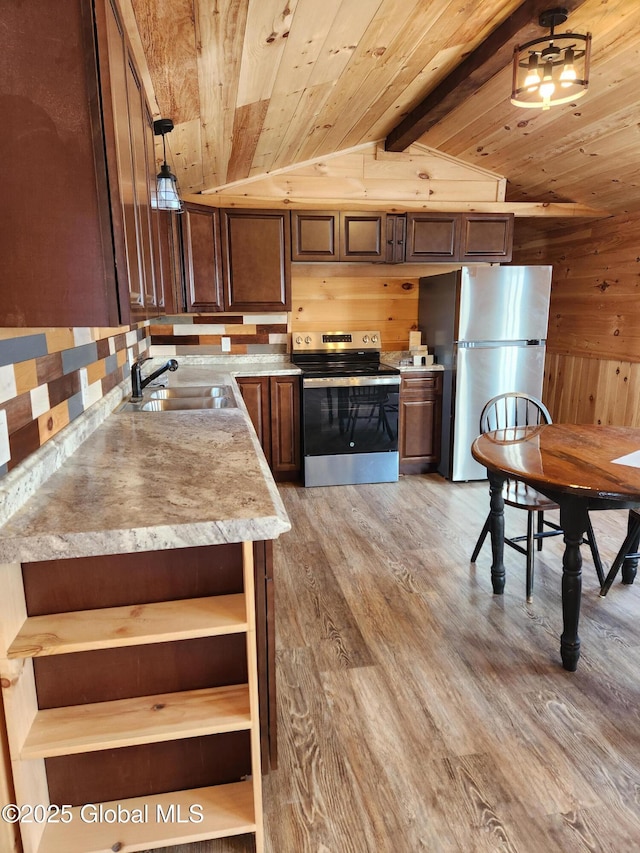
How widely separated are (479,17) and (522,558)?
2.66 m

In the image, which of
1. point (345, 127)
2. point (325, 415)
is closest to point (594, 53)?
point (345, 127)

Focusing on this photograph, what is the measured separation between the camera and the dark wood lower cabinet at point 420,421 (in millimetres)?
4293

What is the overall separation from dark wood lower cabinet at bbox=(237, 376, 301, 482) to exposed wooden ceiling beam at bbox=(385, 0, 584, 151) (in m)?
1.94

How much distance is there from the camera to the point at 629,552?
2.51m

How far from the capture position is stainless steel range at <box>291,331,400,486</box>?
4020mm

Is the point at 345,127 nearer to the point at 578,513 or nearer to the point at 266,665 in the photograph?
the point at 578,513

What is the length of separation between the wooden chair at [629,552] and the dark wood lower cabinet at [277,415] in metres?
2.34

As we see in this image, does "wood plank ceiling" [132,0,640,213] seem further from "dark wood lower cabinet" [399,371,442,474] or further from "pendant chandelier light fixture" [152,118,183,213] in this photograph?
"dark wood lower cabinet" [399,371,442,474]

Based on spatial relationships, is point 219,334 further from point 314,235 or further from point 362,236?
point 362,236

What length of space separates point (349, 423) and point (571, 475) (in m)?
2.27

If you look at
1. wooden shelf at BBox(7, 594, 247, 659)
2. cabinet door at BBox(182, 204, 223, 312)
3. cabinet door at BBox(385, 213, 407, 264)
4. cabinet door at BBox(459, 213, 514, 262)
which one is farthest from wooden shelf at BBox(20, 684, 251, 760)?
cabinet door at BBox(459, 213, 514, 262)

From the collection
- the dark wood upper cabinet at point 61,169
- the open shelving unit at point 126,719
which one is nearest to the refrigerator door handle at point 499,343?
the open shelving unit at point 126,719

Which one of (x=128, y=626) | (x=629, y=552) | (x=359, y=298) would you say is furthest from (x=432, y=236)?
(x=128, y=626)

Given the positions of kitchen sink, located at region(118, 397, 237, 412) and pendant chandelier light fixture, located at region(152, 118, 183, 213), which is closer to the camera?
pendant chandelier light fixture, located at region(152, 118, 183, 213)
